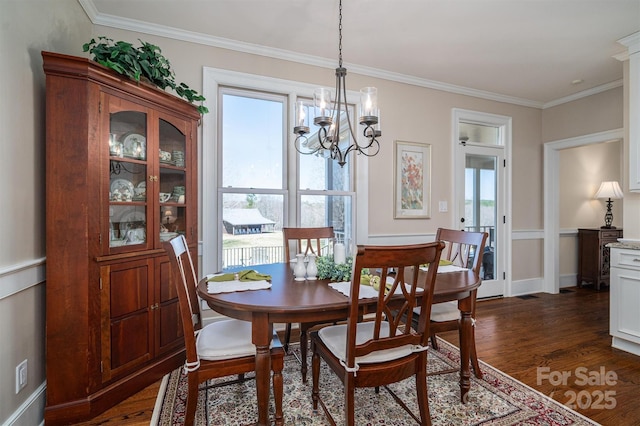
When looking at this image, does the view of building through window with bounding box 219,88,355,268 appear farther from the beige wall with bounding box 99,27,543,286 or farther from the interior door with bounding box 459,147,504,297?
the interior door with bounding box 459,147,504,297

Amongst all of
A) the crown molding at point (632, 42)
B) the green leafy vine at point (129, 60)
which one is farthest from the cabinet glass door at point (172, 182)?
the crown molding at point (632, 42)

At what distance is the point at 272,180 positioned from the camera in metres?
3.12

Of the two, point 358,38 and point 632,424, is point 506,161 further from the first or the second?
point 632,424

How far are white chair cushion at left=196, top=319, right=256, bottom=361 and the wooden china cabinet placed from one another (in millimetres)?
629

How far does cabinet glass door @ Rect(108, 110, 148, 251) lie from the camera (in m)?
1.95

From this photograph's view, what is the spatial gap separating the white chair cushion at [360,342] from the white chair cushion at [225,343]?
40 centimetres

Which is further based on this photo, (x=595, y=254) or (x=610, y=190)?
(x=610, y=190)

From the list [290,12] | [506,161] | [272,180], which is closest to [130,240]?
[272,180]

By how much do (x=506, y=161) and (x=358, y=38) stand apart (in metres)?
2.78

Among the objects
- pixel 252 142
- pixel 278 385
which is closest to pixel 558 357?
pixel 278 385

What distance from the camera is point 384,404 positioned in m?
1.88

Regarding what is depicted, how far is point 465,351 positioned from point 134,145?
253 cm

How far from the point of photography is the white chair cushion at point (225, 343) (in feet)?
5.08

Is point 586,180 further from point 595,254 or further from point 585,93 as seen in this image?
point 585,93
